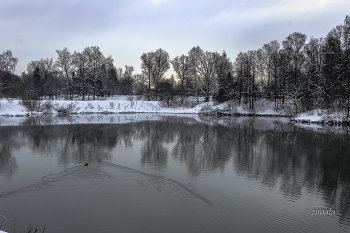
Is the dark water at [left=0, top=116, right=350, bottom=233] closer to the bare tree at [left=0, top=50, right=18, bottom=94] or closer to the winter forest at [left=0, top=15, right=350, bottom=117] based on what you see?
the winter forest at [left=0, top=15, right=350, bottom=117]

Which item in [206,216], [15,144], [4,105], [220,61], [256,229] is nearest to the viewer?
[256,229]

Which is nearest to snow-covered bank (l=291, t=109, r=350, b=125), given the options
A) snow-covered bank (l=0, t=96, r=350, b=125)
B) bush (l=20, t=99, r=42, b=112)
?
snow-covered bank (l=0, t=96, r=350, b=125)

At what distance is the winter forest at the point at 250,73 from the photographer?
103 ft

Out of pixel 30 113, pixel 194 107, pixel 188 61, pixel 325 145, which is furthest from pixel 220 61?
pixel 325 145

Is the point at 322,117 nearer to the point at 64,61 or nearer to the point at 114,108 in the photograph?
the point at 114,108

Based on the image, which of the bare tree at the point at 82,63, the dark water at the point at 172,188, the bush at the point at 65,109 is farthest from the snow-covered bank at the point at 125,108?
the dark water at the point at 172,188

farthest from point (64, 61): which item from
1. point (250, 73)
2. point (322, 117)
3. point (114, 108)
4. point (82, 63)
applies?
point (322, 117)

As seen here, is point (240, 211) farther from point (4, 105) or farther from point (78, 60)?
point (78, 60)

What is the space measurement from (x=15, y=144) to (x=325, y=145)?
17416 mm

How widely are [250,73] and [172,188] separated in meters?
39.9

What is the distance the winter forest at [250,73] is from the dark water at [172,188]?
2096 cm

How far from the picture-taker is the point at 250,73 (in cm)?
4403

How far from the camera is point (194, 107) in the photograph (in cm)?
4709

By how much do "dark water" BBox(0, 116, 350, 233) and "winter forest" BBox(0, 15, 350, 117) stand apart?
21.0 meters
